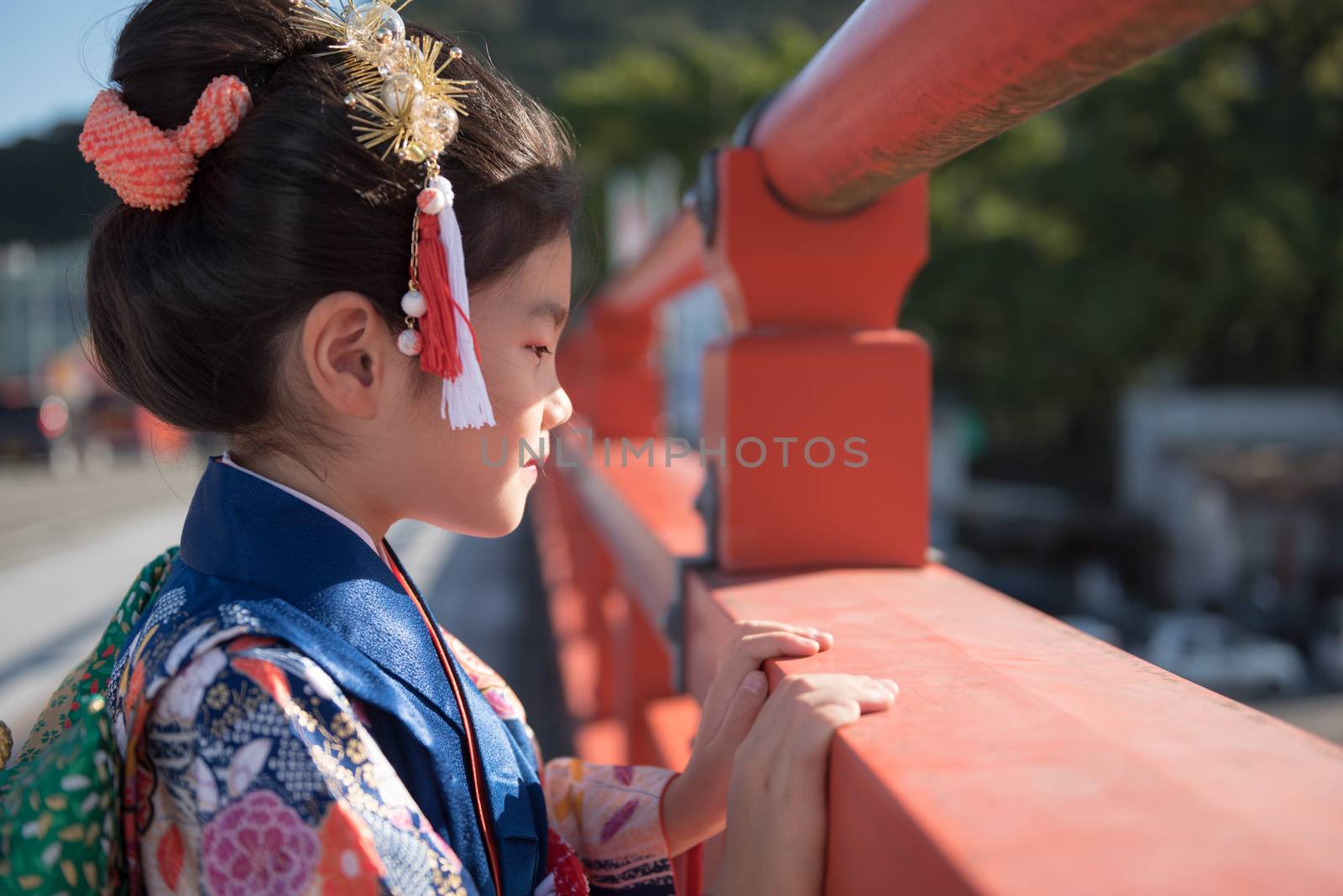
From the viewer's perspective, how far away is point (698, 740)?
931 mm

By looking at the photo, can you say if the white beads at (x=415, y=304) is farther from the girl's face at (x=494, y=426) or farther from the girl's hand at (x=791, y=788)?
the girl's hand at (x=791, y=788)

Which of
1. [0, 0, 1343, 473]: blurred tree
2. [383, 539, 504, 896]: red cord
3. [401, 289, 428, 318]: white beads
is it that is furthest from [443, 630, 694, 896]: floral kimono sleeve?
[0, 0, 1343, 473]: blurred tree

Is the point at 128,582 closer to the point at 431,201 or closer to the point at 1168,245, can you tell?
the point at 431,201

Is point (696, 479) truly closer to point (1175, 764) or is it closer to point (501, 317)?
point (501, 317)

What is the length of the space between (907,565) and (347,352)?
610mm

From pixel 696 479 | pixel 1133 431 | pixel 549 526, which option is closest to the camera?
pixel 696 479

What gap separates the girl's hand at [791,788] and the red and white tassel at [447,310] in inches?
14.4

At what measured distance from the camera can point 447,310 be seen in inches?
33.6

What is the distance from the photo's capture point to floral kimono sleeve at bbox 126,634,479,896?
0.69 meters

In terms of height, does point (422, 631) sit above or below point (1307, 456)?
above

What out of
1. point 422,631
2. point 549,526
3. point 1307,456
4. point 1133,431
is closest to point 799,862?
point 422,631

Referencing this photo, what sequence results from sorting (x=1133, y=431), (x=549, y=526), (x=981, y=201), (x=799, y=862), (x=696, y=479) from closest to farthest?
(x=799, y=862)
(x=696, y=479)
(x=549, y=526)
(x=1133, y=431)
(x=981, y=201)

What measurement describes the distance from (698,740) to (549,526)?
515 cm

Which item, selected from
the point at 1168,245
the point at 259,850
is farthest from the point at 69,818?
the point at 1168,245
